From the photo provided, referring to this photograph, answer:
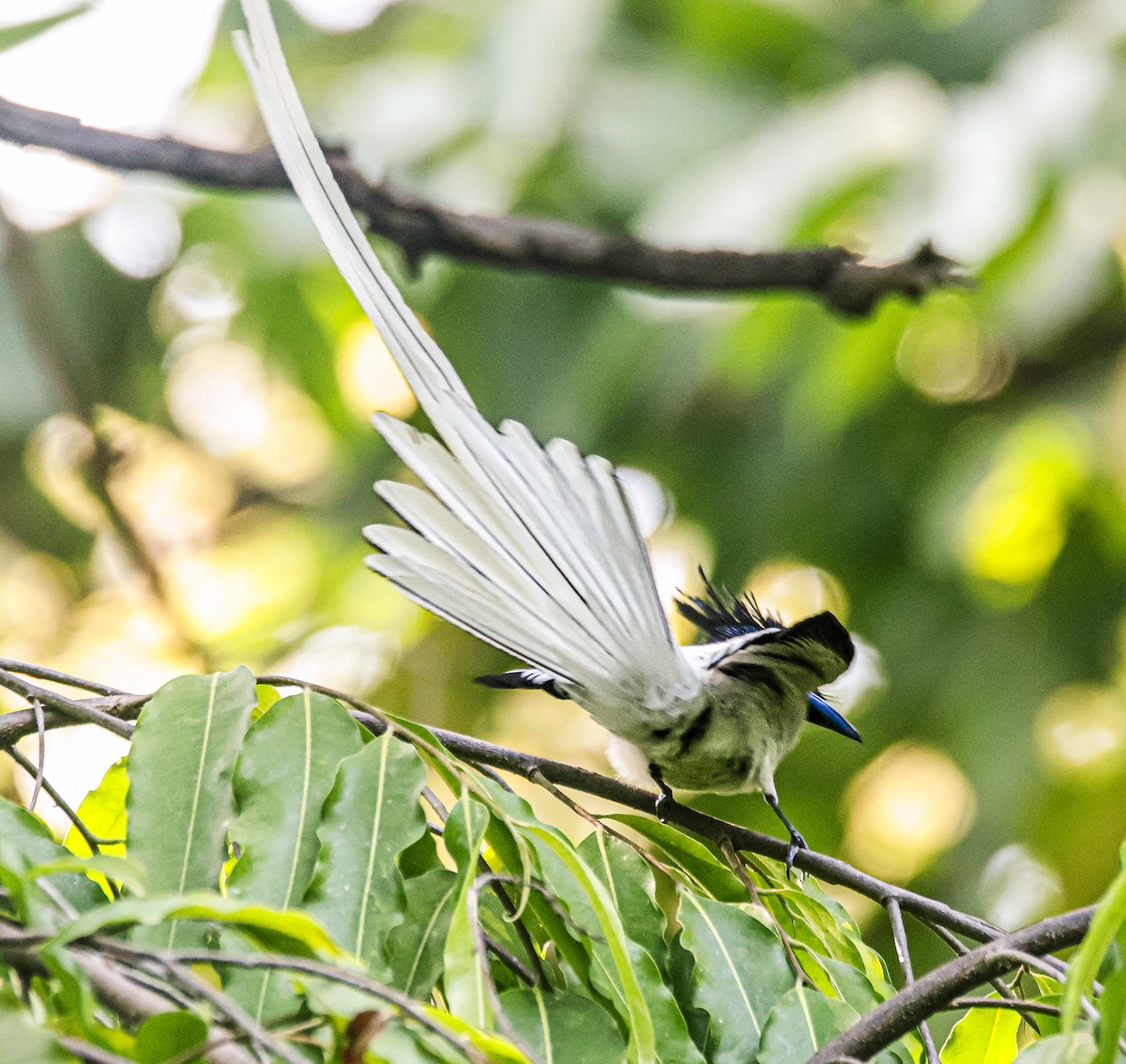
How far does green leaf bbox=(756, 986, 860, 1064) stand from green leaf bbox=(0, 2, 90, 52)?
5.23ft

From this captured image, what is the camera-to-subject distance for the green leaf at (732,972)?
882mm

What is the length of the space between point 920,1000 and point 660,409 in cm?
353

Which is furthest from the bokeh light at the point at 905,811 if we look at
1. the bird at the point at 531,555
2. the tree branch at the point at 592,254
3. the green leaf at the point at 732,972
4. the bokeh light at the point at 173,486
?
the green leaf at the point at 732,972

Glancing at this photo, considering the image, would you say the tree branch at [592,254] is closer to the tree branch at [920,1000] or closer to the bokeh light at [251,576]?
the tree branch at [920,1000]

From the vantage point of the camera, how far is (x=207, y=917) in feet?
2.10

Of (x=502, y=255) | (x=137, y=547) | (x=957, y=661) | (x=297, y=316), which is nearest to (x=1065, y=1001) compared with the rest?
(x=502, y=255)

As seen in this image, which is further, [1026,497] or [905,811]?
[905,811]

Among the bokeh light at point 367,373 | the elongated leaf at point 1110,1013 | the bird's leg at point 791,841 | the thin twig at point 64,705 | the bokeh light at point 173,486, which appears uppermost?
the bokeh light at point 367,373

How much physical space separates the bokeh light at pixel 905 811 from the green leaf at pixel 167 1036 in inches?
133

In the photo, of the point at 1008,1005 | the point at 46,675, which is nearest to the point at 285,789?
the point at 46,675

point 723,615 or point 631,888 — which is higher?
point 723,615

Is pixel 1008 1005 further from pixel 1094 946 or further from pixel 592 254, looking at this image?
pixel 592 254

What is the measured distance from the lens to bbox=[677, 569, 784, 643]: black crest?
136cm

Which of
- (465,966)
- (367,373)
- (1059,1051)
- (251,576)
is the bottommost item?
(1059,1051)
